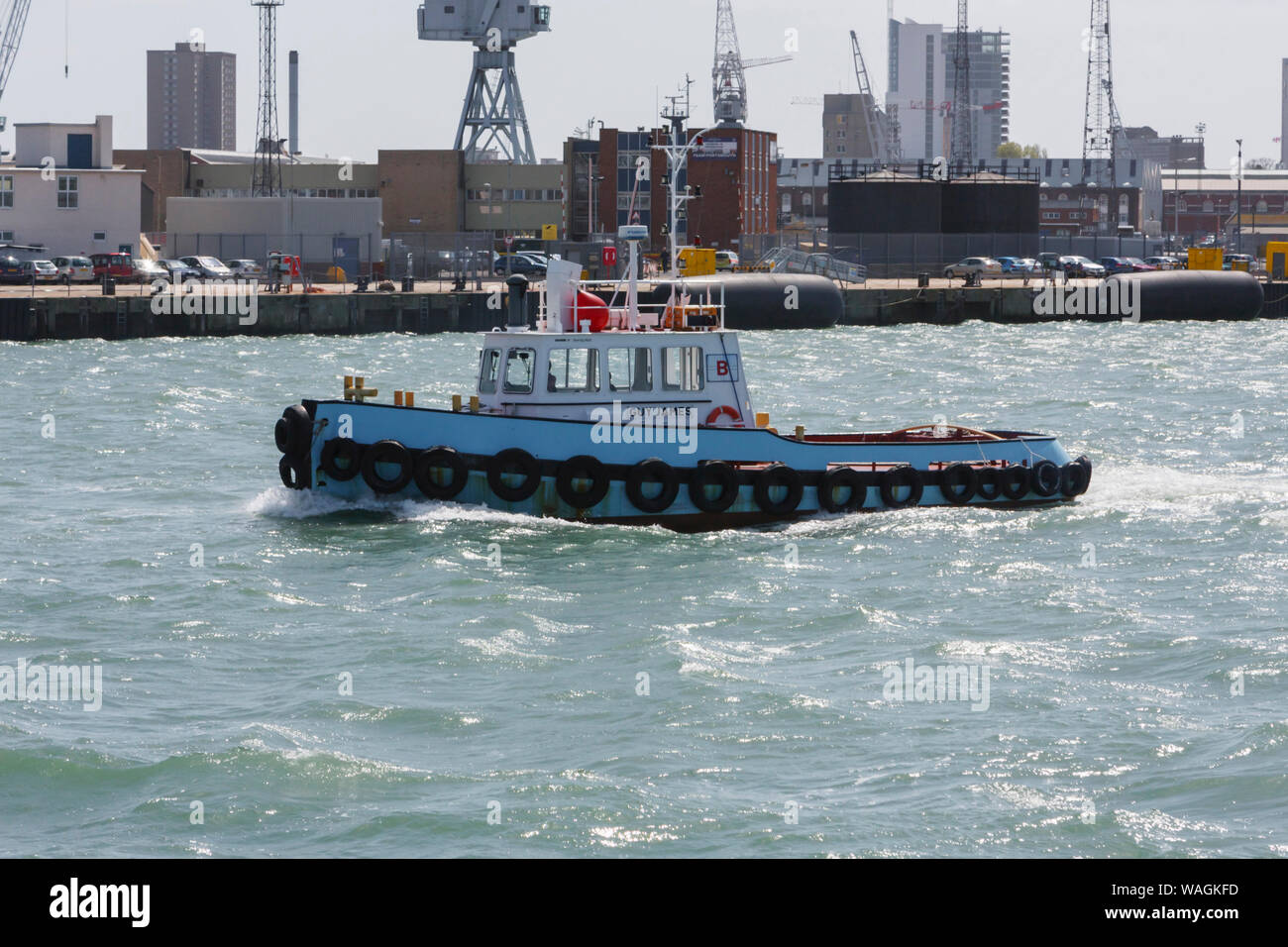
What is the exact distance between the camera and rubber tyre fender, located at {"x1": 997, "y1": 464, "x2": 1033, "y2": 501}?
25.2 meters

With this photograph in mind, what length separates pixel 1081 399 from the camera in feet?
137

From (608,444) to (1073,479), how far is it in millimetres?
7223

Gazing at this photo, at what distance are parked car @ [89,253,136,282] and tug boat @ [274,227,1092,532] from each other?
5026 cm

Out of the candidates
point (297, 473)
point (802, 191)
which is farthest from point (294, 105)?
point (297, 473)

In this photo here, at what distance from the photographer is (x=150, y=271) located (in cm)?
7450

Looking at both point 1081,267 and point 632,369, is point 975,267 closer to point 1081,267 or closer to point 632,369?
point 1081,267

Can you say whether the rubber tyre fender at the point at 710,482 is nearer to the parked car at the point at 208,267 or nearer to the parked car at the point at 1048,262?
the parked car at the point at 208,267

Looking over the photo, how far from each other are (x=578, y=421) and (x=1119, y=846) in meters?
12.4

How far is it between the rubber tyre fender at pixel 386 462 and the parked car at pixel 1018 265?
225 feet

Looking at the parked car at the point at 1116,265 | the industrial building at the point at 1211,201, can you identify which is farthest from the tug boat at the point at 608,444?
the industrial building at the point at 1211,201

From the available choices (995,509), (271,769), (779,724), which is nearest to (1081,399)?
(995,509)

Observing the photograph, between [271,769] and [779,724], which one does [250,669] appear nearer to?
[271,769]

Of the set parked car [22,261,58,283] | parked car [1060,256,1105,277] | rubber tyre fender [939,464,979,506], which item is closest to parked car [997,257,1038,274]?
parked car [1060,256,1105,277]

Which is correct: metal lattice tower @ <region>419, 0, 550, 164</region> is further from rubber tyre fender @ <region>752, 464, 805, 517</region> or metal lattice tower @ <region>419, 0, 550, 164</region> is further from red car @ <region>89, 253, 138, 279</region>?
rubber tyre fender @ <region>752, 464, 805, 517</region>
